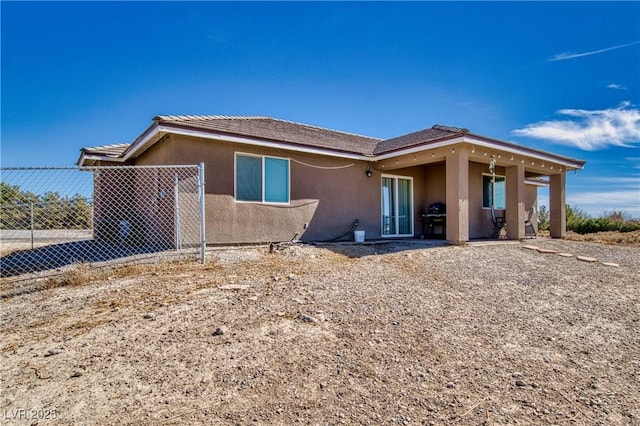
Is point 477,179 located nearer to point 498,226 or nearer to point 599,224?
point 498,226

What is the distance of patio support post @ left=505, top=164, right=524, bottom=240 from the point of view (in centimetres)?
1038

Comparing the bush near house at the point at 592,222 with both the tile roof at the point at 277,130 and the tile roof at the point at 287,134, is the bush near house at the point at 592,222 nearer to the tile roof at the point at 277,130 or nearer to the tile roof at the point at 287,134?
the tile roof at the point at 287,134

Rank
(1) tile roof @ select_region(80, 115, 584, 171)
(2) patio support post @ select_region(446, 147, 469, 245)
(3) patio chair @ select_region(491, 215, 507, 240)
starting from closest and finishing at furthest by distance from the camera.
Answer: (1) tile roof @ select_region(80, 115, 584, 171)
(2) patio support post @ select_region(446, 147, 469, 245)
(3) patio chair @ select_region(491, 215, 507, 240)

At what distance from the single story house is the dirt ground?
2.99 m

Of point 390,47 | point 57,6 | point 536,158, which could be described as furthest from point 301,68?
point 536,158

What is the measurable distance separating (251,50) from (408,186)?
7150 millimetres

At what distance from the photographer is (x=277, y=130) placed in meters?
9.72

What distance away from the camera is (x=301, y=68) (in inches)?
429

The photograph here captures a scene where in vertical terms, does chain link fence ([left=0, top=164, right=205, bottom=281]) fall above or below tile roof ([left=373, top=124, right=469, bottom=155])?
below

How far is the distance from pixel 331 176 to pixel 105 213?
7.83m

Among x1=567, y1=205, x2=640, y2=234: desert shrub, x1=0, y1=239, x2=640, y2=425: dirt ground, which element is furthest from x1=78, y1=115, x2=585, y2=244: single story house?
x1=567, y1=205, x2=640, y2=234: desert shrub

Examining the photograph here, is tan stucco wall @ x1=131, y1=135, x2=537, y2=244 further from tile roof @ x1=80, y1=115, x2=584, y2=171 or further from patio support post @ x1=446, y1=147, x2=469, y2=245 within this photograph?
patio support post @ x1=446, y1=147, x2=469, y2=245

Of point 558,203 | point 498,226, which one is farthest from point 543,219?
point 498,226

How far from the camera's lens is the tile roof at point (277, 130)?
7.54m
